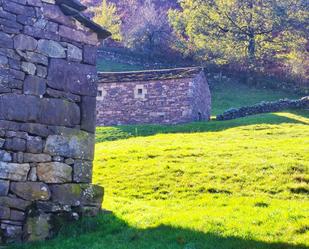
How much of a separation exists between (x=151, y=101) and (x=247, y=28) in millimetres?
18797

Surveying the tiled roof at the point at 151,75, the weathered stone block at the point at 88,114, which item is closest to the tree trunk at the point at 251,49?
the tiled roof at the point at 151,75

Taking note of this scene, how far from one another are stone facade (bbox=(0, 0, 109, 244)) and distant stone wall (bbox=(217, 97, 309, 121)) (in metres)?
20.2

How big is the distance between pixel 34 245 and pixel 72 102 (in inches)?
105

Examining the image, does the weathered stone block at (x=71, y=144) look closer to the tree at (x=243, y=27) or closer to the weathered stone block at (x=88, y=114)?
the weathered stone block at (x=88, y=114)

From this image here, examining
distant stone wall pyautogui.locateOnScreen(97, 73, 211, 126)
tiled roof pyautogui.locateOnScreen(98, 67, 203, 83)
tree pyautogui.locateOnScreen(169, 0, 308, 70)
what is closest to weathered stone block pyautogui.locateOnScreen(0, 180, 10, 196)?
distant stone wall pyautogui.locateOnScreen(97, 73, 211, 126)

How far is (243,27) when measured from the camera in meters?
43.1

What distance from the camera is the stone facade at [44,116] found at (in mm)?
8156

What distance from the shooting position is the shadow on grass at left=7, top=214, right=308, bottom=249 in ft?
23.2

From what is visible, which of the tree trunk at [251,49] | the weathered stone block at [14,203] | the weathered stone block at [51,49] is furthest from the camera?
the tree trunk at [251,49]

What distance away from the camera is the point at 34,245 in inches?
309

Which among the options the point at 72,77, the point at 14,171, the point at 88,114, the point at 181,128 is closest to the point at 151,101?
the point at 181,128

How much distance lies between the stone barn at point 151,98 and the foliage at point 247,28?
1529 cm

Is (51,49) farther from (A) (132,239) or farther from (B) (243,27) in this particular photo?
(B) (243,27)

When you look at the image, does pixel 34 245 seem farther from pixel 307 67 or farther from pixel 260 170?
pixel 307 67
